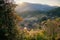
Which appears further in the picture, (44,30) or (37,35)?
(44,30)

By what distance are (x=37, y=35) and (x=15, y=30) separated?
718 centimetres

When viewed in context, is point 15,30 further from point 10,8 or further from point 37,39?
point 37,39

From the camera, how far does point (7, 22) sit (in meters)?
7.81

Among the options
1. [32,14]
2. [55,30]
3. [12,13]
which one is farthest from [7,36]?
[32,14]

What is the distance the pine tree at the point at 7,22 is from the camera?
771 cm

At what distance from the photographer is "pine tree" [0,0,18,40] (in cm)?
771

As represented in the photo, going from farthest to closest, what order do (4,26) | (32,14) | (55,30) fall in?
(32,14)
(55,30)
(4,26)

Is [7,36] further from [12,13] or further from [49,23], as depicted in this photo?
[49,23]

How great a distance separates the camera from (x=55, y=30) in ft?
53.6

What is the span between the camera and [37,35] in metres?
15.1

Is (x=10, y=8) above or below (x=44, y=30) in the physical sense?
above

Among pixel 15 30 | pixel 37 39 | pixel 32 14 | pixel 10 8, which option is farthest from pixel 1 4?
pixel 32 14

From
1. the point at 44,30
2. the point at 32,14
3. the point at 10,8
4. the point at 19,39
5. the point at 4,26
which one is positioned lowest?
the point at 32,14

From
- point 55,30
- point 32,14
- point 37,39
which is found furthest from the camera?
point 32,14
